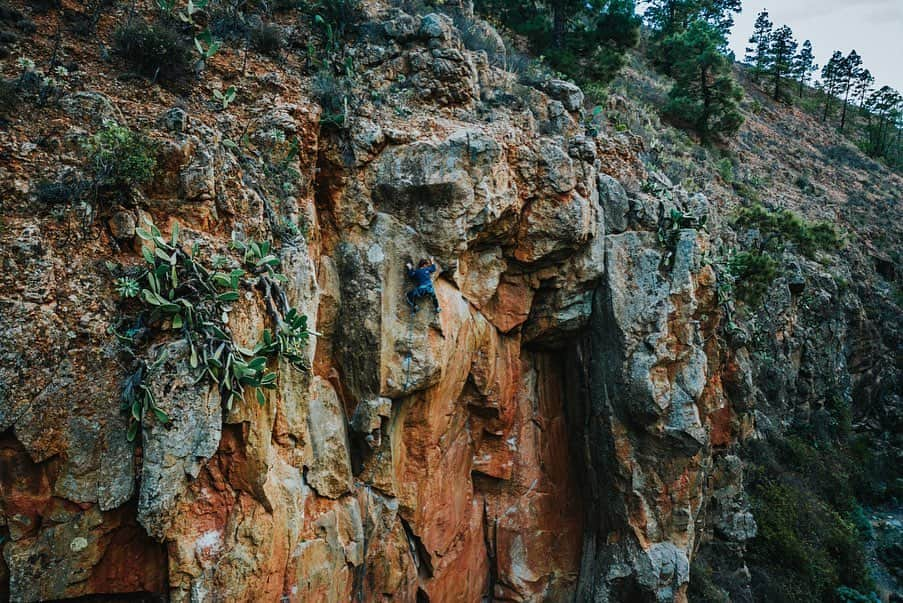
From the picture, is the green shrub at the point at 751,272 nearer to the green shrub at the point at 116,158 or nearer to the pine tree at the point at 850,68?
the green shrub at the point at 116,158

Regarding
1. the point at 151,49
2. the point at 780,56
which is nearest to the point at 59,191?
the point at 151,49

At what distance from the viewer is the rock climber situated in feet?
28.1

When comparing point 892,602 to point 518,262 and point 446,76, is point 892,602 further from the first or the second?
point 446,76

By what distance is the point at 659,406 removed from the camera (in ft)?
34.7

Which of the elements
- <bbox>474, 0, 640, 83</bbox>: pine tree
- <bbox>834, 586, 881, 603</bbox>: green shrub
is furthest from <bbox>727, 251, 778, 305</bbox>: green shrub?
<bbox>834, 586, 881, 603</bbox>: green shrub

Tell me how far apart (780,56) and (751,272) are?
30685 millimetres

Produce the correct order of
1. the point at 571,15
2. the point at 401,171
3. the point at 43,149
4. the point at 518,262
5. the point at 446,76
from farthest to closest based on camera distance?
1. the point at 571,15
2. the point at 518,262
3. the point at 446,76
4. the point at 401,171
5. the point at 43,149

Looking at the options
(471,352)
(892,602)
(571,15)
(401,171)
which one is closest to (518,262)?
(471,352)

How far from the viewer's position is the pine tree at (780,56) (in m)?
35.9

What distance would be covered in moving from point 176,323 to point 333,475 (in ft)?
12.2

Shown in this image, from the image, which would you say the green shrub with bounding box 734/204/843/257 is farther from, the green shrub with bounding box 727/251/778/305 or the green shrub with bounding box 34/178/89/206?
the green shrub with bounding box 34/178/89/206

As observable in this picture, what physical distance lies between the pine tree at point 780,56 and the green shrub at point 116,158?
43.0 m

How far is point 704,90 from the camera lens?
22828mm

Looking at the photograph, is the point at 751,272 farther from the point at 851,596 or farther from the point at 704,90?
the point at 704,90
